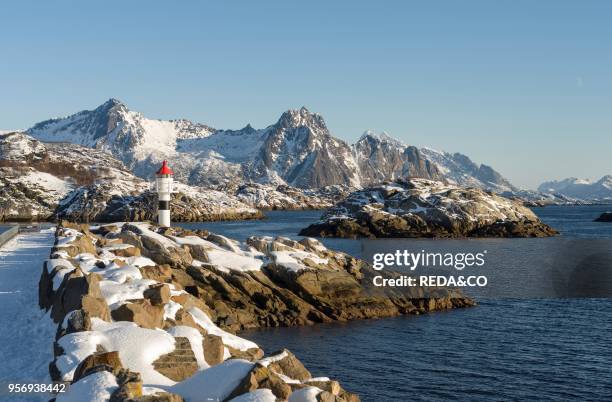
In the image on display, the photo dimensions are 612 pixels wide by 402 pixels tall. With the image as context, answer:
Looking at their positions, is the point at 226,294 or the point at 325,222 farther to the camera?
the point at 325,222

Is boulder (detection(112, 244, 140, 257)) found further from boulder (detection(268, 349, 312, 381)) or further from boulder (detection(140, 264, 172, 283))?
boulder (detection(268, 349, 312, 381))

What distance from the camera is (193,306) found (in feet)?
93.7

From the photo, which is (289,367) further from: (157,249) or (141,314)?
(157,249)

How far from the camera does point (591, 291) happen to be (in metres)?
63.2

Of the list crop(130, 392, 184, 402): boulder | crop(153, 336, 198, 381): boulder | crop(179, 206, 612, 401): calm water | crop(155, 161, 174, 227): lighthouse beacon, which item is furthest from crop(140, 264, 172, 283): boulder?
crop(155, 161, 174, 227): lighthouse beacon

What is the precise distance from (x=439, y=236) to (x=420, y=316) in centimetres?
8851

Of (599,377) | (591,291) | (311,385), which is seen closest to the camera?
(311,385)

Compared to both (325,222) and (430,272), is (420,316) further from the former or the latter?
(325,222)

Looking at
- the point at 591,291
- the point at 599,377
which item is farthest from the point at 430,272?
the point at 599,377

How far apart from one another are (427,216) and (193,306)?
396 feet

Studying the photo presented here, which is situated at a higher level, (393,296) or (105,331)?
(105,331)

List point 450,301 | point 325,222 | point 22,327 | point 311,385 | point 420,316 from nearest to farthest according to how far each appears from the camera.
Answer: point 311,385, point 22,327, point 420,316, point 450,301, point 325,222

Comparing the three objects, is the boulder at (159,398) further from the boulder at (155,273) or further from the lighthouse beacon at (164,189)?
the lighthouse beacon at (164,189)

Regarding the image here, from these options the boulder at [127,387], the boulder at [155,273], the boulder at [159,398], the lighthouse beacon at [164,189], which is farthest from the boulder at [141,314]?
the lighthouse beacon at [164,189]
